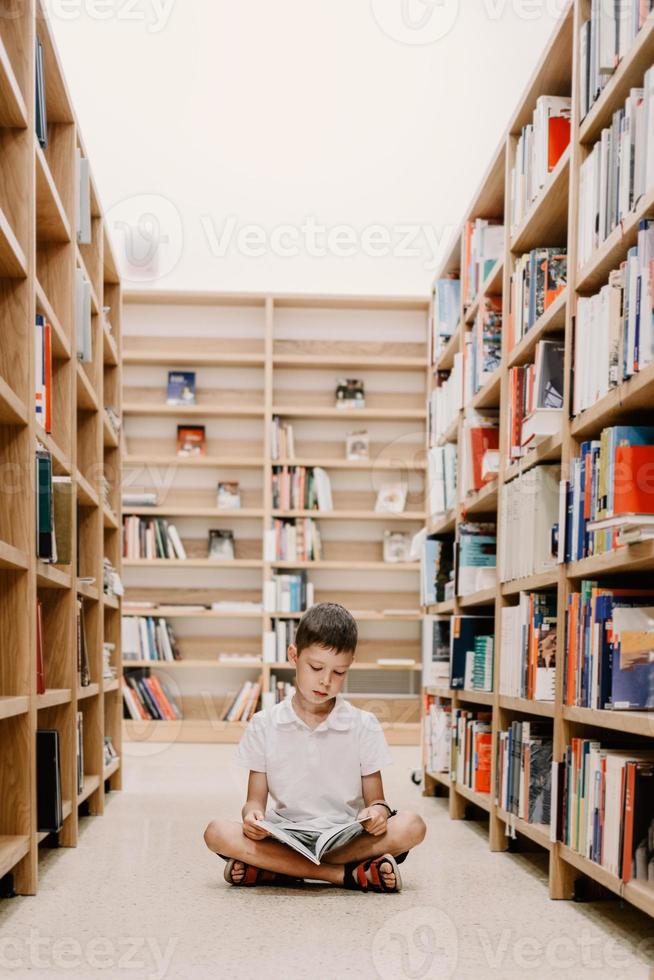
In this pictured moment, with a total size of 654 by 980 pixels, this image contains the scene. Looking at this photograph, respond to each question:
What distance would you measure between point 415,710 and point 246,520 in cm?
146

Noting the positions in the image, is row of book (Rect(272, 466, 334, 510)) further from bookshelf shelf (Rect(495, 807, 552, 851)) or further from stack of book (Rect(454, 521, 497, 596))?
bookshelf shelf (Rect(495, 807, 552, 851))

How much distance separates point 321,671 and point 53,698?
674mm

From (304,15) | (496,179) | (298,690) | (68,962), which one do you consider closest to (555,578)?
(298,690)

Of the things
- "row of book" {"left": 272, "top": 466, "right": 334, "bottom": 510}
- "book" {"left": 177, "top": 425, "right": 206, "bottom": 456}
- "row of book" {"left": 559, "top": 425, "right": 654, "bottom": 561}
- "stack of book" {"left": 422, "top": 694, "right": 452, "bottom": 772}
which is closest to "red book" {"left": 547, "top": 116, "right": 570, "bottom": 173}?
"row of book" {"left": 559, "top": 425, "right": 654, "bottom": 561}

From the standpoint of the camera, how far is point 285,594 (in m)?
6.00

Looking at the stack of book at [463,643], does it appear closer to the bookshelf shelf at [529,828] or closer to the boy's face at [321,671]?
the bookshelf shelf at [529,828]

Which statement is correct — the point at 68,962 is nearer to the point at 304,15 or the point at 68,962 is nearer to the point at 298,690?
the point at 298,690

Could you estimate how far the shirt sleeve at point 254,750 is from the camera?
2424mm

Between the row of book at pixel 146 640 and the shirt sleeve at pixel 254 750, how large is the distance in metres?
3.58

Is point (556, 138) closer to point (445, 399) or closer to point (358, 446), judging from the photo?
point (445, 399)

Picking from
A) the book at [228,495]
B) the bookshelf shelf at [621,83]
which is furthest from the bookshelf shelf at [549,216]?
the book at [228,495]

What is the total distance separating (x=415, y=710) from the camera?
5992 millimetres

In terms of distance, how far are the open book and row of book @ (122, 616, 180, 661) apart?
369cm

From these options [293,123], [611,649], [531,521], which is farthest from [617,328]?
[293,123]
